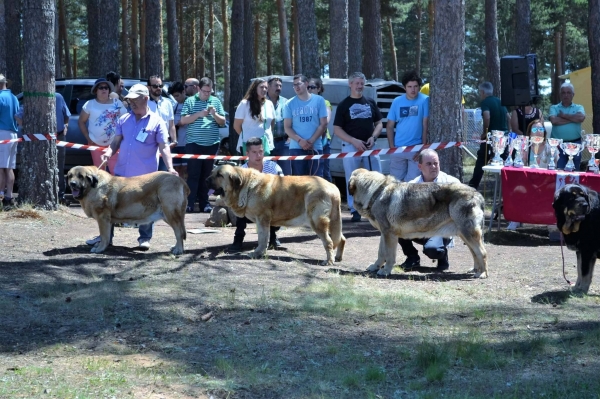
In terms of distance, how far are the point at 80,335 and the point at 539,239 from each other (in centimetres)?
715

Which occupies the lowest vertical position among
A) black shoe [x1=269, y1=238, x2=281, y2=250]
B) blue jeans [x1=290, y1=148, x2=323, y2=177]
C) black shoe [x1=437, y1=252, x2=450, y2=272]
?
black shoe [x1=437, y1=252, x2=450, y2=272]

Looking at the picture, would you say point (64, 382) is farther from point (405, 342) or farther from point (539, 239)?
point (539, 239)

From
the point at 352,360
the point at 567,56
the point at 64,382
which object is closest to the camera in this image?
the point at 64,382

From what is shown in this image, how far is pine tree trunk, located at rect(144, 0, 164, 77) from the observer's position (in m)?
23.0

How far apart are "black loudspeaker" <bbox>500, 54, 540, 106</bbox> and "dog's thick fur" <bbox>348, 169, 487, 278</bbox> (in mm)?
5318

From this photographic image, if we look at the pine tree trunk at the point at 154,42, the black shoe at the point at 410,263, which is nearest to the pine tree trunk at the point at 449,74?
the black shoe at the point at 410,263

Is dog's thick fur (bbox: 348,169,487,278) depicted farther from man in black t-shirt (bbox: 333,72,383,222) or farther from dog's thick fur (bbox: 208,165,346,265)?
man in black t-shirt (bbox: 333,72,383,222)

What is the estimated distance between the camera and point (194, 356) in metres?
5.54

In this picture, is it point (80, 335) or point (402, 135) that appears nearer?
point (80, 335)

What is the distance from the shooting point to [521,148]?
430 inches

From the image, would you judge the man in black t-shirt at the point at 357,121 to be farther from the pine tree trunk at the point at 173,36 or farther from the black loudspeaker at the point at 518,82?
the pine tree trunk at the point at 173,36

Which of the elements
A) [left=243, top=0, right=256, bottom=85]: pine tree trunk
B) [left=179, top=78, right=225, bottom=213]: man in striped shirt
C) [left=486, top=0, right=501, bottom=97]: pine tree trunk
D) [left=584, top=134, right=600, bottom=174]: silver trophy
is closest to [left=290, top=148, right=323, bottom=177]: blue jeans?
[left=179, top=78, right=225, bottom=213]: man in striped shirt

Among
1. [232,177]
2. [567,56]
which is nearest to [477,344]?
[232,177]

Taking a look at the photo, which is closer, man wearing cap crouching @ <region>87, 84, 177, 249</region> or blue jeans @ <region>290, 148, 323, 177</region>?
man wearing cap crouching @ <region>87, 84, 177, 249</region>
